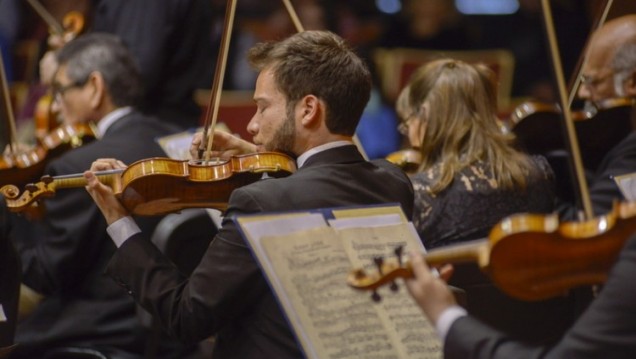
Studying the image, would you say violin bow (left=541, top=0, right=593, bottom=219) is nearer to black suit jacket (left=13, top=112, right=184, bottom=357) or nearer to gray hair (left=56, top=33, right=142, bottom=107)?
black suit jacket (left=13, top=112, right=184, bottom=357)

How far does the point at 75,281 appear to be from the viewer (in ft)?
11.5

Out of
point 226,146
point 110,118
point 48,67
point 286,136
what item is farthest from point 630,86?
point 48,67

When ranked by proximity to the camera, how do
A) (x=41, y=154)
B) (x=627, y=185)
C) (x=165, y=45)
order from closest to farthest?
(x=627, y=185) < (x=41, y=154) < (x=165, y=45)

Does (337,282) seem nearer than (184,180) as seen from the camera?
Yes

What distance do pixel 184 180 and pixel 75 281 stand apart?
98cm

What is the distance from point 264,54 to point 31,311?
1504 mm

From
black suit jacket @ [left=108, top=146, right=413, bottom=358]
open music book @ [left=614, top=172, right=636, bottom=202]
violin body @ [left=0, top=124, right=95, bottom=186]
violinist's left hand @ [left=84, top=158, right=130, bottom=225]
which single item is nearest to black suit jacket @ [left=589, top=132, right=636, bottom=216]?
open music book @ [left=614, top=172, right=636, bottom=202]

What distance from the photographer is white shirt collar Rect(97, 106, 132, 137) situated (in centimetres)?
393

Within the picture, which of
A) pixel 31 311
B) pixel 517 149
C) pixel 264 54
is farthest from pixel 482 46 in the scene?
pixel 264 54

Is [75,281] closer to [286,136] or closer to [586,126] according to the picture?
[286,136]

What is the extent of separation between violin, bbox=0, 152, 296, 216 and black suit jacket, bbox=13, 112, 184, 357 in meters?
0.70

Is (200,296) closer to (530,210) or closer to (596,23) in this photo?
(530,210)

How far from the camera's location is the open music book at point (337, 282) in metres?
2.01

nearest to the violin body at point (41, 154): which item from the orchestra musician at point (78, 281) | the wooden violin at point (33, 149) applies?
the wooden violin at point (33, 149)
